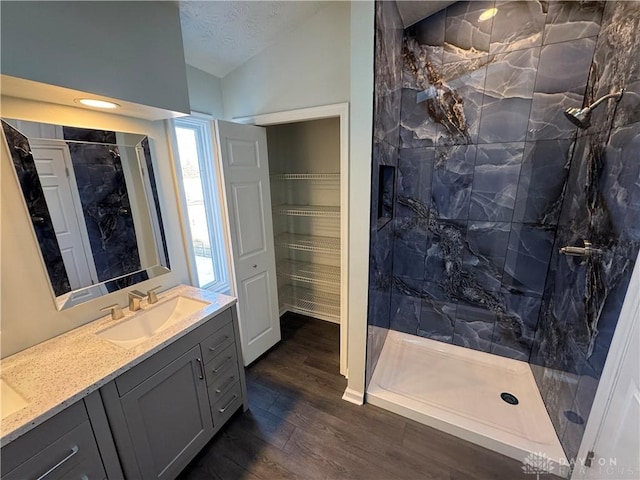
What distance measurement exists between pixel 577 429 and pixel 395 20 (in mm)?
2632

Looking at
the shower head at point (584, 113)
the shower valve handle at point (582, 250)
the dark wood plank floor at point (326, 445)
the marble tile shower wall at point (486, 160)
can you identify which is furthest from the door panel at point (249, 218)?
the shower valve handle at point (582, 250)

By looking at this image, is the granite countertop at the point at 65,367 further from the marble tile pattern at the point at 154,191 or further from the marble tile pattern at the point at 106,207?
the marble tile pattern at the point at 154,191

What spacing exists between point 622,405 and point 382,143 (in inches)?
65.3

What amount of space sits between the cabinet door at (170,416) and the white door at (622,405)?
6.05 feet

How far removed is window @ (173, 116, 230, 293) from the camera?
203 centimetres

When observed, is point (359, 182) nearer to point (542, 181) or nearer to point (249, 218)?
point (249, 218)

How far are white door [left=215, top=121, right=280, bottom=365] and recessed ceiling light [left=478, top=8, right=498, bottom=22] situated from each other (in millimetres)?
1733

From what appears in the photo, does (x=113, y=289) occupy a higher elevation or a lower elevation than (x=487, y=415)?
higher

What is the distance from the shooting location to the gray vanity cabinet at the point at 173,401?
1.10 metres

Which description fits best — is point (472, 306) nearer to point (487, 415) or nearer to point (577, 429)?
point (487, 415)

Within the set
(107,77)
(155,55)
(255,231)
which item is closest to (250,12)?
(155,55)

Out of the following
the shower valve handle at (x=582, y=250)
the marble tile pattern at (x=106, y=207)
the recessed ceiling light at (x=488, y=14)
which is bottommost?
the shower valve handle at (x=582, y=250)

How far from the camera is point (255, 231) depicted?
2.11m

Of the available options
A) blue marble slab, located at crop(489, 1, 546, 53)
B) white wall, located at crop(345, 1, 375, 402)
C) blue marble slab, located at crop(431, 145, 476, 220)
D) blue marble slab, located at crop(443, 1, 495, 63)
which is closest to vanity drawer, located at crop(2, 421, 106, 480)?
white wall, located at crop(345, 1, 375, 402)
